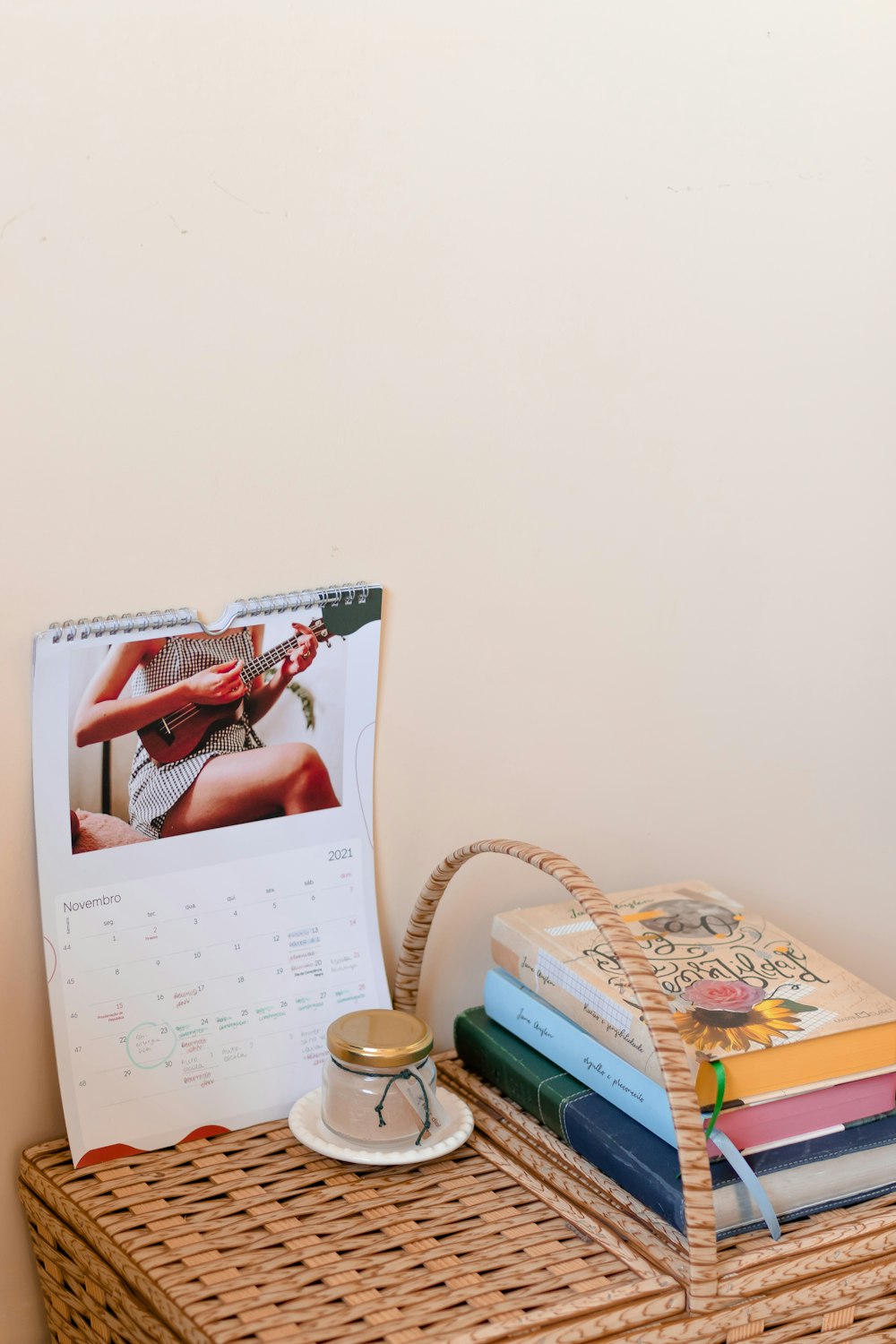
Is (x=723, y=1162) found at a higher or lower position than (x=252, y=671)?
lower

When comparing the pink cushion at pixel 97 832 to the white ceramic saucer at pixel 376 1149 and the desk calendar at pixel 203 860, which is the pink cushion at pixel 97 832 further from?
the white ceramic saucer at pixel 376 1149

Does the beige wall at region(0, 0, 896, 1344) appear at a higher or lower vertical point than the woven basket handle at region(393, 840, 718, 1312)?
higher

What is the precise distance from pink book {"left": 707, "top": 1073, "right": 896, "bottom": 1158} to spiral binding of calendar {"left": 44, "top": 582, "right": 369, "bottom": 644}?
40 centimetres

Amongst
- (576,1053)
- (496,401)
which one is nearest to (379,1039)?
(576,1053)

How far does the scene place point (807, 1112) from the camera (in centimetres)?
74

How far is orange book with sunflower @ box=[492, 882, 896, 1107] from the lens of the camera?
2.38ft

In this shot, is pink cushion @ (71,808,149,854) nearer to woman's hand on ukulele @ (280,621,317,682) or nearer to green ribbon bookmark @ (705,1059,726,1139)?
woman's hand on ukulele @ (280,621,317,682)

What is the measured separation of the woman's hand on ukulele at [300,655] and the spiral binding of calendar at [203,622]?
17 millimetres

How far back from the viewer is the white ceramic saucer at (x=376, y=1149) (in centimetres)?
74

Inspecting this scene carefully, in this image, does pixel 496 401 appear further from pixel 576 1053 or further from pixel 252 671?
pixel 576 1053

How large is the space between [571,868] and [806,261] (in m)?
0.54

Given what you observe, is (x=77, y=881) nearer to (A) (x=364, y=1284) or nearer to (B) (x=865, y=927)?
(A) (x=364, y=1284)

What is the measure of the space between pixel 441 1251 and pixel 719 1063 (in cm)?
19

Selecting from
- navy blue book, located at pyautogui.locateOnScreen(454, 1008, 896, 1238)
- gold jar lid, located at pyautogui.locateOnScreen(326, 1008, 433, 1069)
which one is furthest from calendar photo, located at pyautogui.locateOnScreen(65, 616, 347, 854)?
navy blue book, located at pyautogui.locateOnScreen(454, 1008, 896, 1238)
